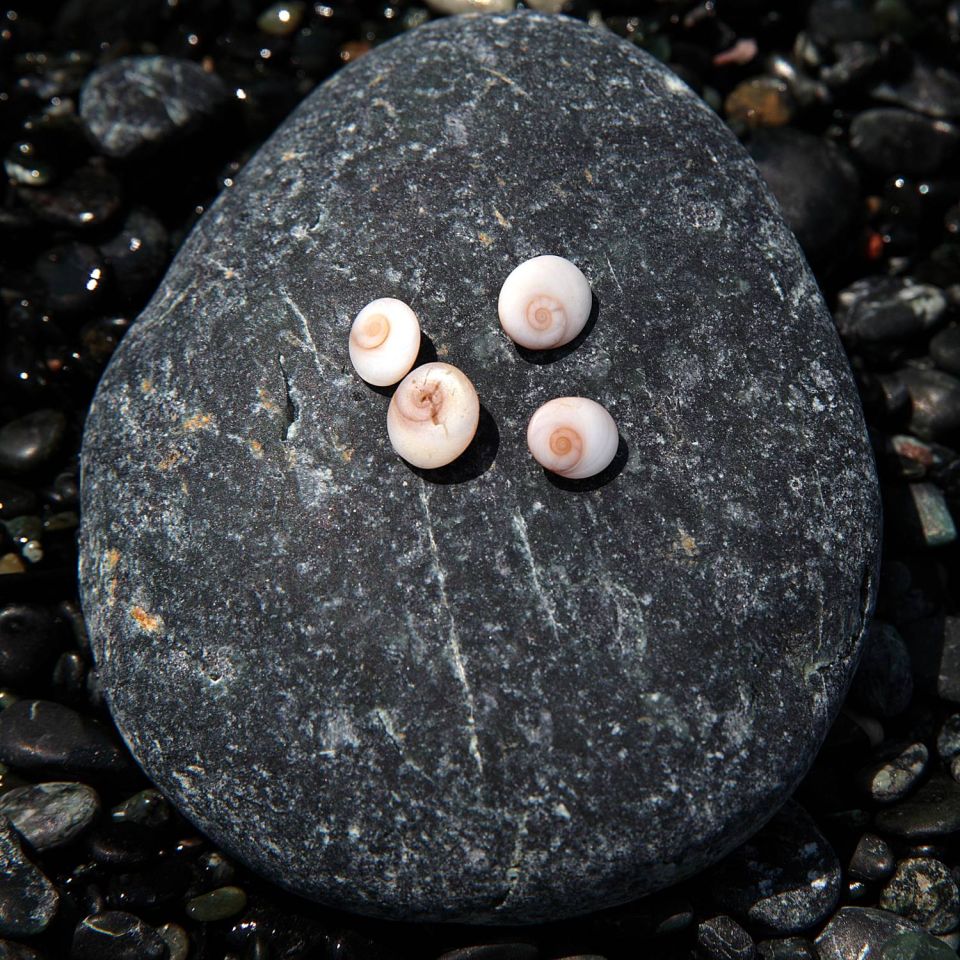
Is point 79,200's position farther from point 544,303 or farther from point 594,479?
point 594,479

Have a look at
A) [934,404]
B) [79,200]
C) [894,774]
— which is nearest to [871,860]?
[894,774]

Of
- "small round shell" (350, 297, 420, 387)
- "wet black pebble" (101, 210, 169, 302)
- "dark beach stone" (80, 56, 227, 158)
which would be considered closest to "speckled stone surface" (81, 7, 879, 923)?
"small round shell" (350, 297, 420, 387)

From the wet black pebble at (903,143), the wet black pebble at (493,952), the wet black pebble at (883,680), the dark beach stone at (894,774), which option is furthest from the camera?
the wet black pebble at (903,143)

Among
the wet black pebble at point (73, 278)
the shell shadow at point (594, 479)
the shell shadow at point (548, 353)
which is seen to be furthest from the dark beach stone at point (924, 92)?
the wet black pebble at point (73, 278)

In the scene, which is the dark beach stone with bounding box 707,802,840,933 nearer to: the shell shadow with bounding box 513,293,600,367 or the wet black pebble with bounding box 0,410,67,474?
the shell shadow with bounding box 513,293,600,367

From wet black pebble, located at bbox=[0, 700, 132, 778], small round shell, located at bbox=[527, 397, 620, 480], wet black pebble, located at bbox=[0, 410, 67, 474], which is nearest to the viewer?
small round shell, located at bbox=[527, 397, 620, 480]

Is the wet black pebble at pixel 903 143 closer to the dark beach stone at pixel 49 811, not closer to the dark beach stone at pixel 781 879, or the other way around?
the dark beach stone at pixel 781 879
